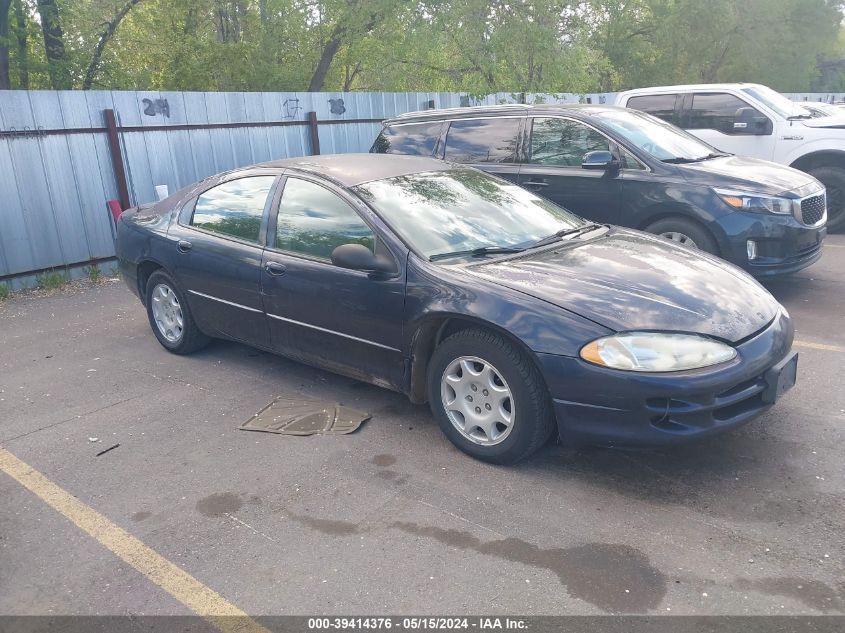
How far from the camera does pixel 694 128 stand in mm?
10336

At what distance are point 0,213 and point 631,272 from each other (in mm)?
7225

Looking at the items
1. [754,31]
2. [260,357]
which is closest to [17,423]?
[260,357]

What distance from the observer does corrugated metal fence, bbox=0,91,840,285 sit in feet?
27.2

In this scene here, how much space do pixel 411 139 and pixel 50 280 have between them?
453 cm

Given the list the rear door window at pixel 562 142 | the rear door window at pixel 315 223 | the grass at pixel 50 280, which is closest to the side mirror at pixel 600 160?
the rear door window at pixel 562 142

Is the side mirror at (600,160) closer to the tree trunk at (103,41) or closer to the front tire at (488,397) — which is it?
the front tire at (488,397)

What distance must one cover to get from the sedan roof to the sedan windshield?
0.08m

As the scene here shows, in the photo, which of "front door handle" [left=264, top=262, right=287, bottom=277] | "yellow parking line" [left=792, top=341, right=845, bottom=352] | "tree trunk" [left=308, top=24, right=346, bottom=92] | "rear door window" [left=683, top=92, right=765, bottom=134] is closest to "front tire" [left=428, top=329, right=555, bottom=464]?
"front door handle" [left=264, top=262, right=287, bottom=277]

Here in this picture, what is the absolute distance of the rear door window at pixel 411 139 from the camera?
7902mm

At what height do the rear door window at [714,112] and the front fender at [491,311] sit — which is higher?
the rear door window at [714,112]

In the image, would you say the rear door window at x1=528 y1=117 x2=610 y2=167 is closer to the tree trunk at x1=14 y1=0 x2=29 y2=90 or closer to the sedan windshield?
the sedan windshield

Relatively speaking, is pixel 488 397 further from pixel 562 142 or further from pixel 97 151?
pixel 97 151

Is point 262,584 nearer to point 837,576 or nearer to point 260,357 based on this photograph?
point 837,576

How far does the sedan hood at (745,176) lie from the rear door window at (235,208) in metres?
3.90
